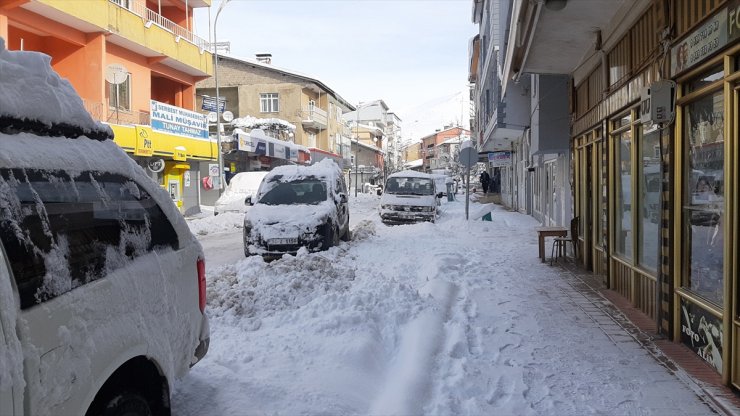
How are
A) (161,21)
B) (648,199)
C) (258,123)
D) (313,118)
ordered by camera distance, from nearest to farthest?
(648,199), (161,21), (258,123), (313,118)

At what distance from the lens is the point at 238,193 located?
24.1m

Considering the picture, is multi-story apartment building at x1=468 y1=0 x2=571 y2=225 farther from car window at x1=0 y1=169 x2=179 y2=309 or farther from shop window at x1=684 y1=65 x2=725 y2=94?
car window at x1=0 y1=169 x2=179 y2=309

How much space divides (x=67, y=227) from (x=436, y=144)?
12193cm

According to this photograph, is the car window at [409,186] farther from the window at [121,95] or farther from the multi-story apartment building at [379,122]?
the multi-story apartment building at [379,122]

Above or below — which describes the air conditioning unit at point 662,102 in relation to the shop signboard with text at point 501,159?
below

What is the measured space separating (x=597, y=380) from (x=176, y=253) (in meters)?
3.42

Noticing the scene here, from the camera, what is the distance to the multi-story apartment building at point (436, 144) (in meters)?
110

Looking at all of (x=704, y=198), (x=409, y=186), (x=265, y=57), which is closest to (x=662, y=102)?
(x=704, y=198)

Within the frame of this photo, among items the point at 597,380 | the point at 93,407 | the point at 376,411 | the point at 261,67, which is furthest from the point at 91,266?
the point at 261,67

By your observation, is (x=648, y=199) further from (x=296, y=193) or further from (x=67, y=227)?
(x=296, y=193)

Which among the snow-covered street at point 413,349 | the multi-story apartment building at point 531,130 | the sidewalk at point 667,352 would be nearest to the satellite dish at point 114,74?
the multi-story apartment building at point 531,130

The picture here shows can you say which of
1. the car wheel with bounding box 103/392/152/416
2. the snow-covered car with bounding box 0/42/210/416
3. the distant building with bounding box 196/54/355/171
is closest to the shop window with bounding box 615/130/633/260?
the snow-covered car with bounding box 0/42/210/416

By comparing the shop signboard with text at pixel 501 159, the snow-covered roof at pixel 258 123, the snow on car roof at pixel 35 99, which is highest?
the snow-covered roof at pixel 258 123

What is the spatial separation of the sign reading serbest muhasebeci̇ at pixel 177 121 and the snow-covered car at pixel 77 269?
68.3ft
